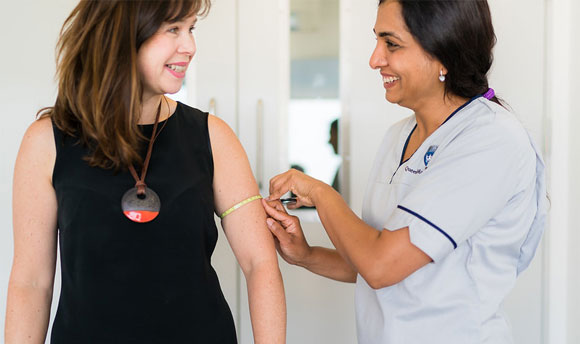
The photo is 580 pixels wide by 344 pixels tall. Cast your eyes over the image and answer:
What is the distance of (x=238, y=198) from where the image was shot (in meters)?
1.33

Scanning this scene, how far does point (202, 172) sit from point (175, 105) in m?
0.20

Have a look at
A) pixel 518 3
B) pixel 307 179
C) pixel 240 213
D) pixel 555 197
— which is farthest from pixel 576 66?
pixel 240 213

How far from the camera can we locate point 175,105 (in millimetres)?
1359

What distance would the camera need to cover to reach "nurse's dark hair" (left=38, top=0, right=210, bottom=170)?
3.79 feet

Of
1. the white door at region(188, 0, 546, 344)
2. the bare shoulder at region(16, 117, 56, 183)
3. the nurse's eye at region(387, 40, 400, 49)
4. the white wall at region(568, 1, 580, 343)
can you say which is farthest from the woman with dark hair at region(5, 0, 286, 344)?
the white wall at region(568, 1, 580, 343)

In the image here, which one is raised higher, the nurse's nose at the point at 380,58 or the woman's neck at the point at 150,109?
the nurse's nose at the point at 380,58

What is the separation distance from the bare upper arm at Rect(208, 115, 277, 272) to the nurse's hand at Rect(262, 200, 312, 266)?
0.54 ft

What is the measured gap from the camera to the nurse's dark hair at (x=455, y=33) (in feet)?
4.17

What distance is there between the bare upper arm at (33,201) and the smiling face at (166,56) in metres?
0.24

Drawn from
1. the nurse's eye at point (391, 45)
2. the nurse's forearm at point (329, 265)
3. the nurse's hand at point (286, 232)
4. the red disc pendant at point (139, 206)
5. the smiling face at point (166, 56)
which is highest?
the nurse's eye at point (391, 45)

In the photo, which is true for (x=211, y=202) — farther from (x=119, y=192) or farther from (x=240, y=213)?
(x=119, y=192)

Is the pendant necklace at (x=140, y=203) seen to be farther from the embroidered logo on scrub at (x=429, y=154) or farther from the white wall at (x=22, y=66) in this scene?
the white wall at (x=22, y=66)

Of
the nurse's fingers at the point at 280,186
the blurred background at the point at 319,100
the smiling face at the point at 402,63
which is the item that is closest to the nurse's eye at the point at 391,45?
the smiling face at the point at 402,63

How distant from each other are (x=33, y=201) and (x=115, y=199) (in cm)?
18
